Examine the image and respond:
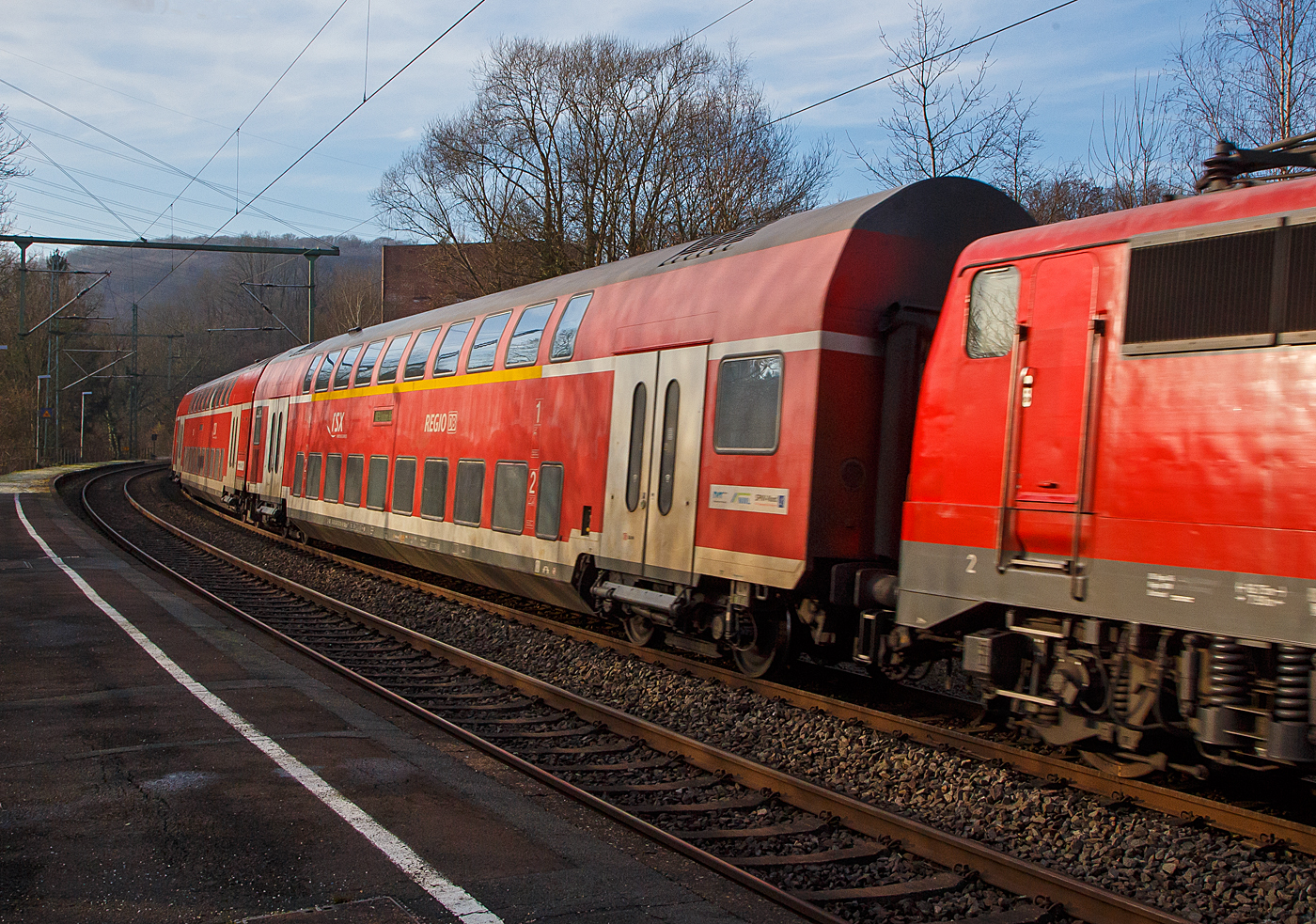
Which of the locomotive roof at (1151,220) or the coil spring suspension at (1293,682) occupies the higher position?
the locomotive roof at (1151,220)

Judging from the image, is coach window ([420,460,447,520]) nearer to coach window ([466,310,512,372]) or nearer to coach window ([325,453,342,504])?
coach window ([466,310,512,372])

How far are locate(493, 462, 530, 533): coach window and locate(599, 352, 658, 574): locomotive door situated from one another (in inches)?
71.8

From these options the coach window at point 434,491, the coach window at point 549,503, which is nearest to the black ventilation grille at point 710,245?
the coach window at point 549,503

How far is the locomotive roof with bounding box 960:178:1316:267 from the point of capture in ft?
16.1

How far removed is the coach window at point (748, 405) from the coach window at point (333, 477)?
10.6 meters

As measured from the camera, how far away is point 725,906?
439 cm

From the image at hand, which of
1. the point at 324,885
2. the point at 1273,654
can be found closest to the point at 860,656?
the point at 1273,654

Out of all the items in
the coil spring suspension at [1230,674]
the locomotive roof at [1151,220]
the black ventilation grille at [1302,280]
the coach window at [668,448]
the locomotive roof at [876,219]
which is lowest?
the coil spring suspension at [1230,674]

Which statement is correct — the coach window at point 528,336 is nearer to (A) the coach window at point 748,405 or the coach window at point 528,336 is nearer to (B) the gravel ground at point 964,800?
(B) the gravel ground at point 964,800

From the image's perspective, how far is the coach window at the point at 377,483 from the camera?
1530cm

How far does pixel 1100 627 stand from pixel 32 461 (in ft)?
201

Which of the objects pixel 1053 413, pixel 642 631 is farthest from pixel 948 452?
pixel 642 631

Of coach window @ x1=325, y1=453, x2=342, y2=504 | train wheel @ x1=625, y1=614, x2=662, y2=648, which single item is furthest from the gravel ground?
coach window @ x1=325, y1=453, x2=342, y2=504

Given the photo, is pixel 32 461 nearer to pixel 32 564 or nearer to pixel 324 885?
pixel 32 564
